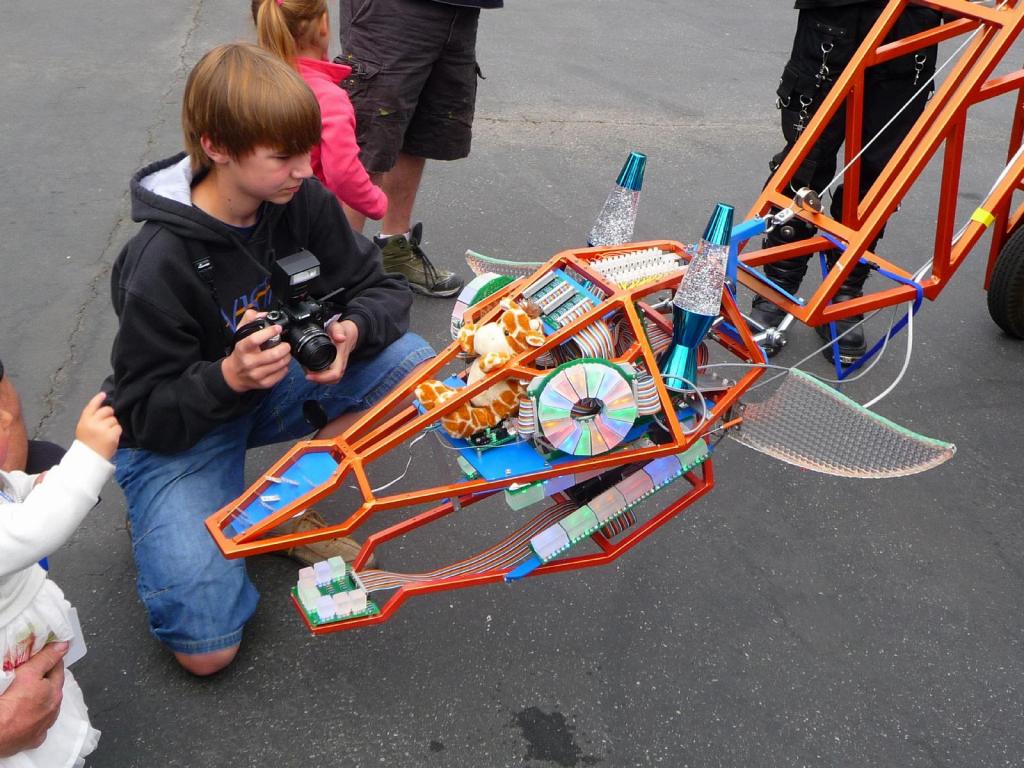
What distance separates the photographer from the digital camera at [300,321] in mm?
1657

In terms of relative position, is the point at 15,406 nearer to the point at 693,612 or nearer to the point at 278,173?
the point at 278,173

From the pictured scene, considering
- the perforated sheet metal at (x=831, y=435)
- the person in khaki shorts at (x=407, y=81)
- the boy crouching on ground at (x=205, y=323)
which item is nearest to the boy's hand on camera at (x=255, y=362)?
the boy crouching on ground at (x=205, y=323)

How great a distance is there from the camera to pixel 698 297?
5.00ft

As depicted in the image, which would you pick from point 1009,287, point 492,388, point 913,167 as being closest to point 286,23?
point 492,388

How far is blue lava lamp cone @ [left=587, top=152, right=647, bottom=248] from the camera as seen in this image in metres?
1.73

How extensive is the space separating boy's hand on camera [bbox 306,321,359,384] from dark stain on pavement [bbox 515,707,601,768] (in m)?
0.84

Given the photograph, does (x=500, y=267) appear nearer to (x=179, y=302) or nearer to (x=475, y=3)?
(x=179, y=302)

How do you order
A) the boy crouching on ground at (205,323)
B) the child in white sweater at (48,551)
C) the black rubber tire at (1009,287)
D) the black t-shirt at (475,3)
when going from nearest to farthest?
the child in white sweater at (48,551) → the boy crouching on ground at (205,323) → the black t-shirt at (475,3) → the black rubber tire at (1009,287)

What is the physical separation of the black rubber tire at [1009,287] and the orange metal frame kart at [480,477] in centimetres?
176

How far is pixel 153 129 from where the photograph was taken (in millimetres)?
4398

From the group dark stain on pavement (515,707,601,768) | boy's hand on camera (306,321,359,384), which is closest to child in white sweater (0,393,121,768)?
boy's hand on camera (306,321,359,384)

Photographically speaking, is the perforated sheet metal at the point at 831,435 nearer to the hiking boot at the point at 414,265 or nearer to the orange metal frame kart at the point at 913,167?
the orange metal frame kart at the point at 913,167

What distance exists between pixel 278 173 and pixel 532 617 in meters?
1.17

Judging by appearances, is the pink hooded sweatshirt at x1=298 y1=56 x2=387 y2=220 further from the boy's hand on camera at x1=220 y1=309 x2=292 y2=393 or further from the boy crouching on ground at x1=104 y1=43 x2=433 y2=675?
the boy's hand on camera at x1=220 y1=309 x2=292 y2=393
